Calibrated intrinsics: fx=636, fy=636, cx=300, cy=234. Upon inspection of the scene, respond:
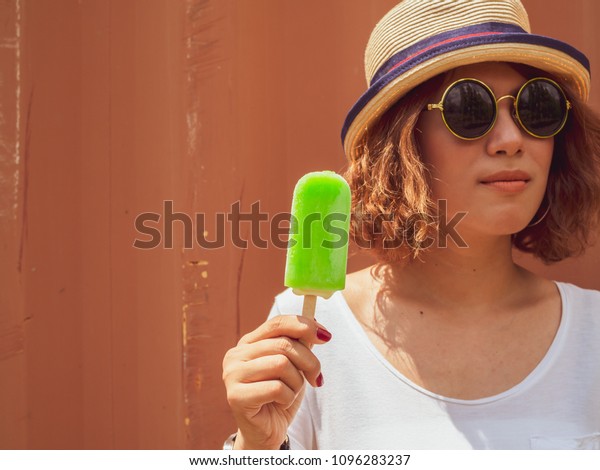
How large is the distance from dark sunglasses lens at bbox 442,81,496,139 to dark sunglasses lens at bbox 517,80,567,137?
0.10 metres

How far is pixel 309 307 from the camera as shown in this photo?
1.52m

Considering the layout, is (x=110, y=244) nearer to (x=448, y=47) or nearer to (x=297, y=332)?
(x=297, y=332)

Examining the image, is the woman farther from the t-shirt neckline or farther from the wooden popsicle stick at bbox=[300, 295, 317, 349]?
the wooden popsicle stick at bbox=[300, 295, 317, 349]

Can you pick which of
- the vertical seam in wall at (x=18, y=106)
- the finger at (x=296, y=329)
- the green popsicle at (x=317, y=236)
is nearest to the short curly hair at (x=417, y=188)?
the green popsicle at (x=317, y=236)

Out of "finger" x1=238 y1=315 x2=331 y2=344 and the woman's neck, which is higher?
the woman's neck

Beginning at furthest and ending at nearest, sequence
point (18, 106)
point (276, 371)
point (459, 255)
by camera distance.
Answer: point (18, 106) → point (459, 255) → point (276, 371)

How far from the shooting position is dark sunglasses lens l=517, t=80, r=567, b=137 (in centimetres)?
183

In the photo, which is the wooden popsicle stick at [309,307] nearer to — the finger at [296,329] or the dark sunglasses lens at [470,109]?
the finger at [296,329]

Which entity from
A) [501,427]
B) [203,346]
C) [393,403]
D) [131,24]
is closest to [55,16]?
[131,24]

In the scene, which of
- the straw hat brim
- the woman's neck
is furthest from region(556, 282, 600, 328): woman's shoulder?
the straw hat brim

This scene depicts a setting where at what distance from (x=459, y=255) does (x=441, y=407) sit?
479 millimetres

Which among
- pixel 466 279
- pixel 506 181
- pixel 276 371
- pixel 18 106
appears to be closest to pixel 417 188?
pixel 506 181

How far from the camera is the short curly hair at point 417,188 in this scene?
1.89m

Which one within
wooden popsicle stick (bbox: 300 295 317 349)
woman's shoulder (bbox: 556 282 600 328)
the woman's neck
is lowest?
wooden popsicle stick (bbox: 300 295 317 349)
